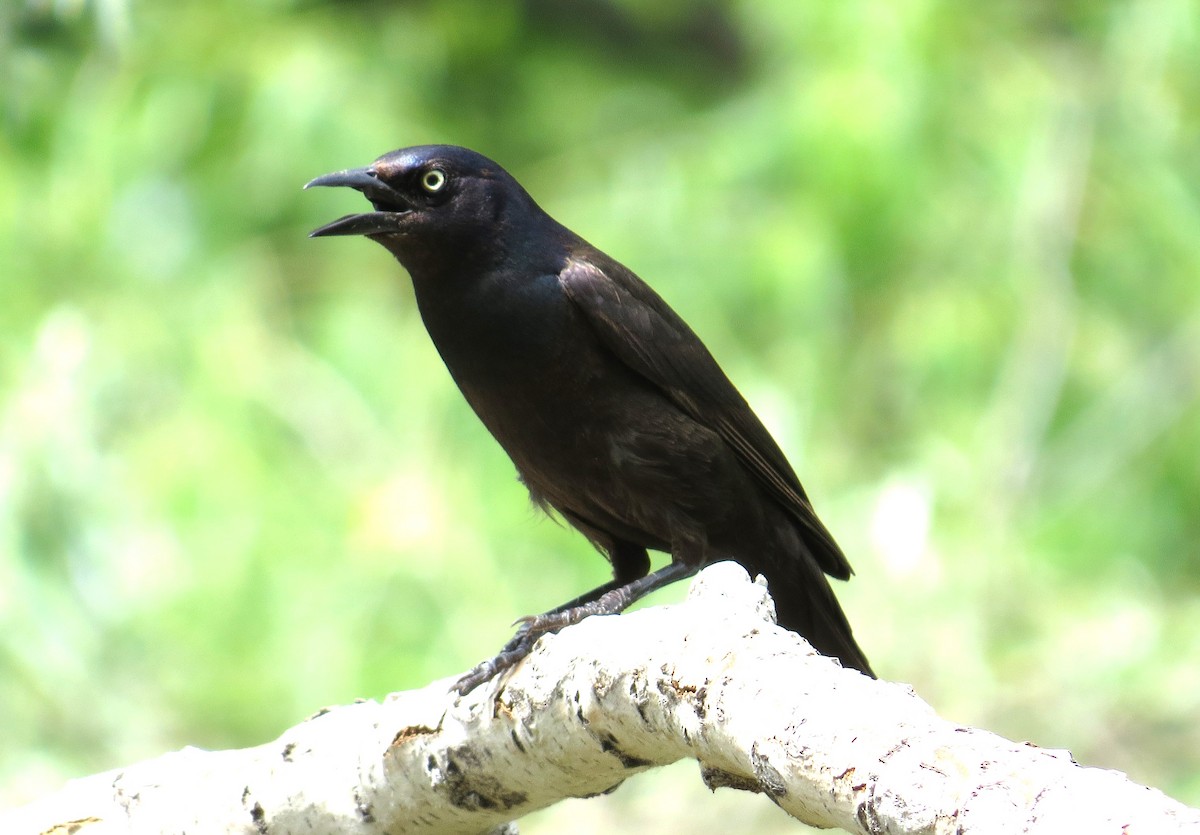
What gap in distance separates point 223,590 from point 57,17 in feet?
8.11

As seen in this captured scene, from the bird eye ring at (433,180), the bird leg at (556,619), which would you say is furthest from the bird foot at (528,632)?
the bird eye ring at (433,180)

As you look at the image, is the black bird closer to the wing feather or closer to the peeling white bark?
the wing feather

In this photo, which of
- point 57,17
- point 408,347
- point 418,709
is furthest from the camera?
point 408,347

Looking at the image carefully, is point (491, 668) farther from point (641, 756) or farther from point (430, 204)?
point (430, 204)

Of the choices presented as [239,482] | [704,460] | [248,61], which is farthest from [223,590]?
[248,61]

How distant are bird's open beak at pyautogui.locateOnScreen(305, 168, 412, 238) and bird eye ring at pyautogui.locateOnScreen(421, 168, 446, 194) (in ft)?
0.21

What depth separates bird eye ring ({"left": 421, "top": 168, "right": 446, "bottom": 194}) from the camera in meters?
3.60

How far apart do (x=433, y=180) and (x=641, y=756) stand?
5.34 ft

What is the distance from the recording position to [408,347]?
6.41m

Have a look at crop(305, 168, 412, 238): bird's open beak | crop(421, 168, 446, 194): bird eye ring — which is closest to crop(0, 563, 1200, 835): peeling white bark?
crop(305, 168, 412, 238): bird's open beak

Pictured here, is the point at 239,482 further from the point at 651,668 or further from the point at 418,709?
the point at 651,668

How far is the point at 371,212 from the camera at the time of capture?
3.49 m

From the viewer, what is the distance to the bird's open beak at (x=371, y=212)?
3447mm

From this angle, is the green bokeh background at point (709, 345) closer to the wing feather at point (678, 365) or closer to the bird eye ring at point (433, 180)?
the wing feather at point (678, 365)
